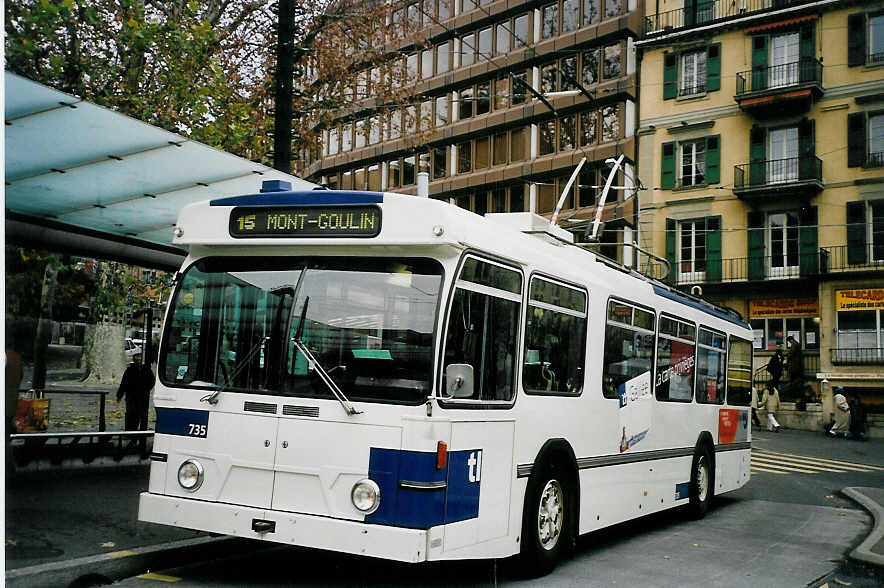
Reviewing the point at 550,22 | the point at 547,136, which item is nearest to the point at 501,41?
the point at 550,22

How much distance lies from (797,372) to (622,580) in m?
29.4

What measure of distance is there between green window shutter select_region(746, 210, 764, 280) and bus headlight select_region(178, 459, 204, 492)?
34.6 m

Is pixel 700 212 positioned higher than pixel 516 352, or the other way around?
pixel 700 212

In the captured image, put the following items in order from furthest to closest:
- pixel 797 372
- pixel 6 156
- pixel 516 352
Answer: pixel 797 372 < pixel 6 156 < pixel 516 352

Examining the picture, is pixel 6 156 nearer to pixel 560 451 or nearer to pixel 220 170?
pixel 220 170

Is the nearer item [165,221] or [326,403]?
[326,403]

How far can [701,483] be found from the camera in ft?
42.8

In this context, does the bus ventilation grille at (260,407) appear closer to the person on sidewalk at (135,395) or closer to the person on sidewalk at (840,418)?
the person on sidewalk at (135,395)

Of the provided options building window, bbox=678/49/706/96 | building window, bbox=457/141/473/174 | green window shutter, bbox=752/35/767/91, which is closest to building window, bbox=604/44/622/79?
building window, bbox=678/49/706/96

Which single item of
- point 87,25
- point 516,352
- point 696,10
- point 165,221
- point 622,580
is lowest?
point 622,580

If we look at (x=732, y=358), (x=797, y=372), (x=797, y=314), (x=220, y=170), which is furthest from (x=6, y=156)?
(x=797, y=314)

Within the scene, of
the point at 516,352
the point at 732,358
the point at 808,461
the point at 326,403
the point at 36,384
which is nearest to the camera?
the point at 326,403

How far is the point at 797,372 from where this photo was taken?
116 ft

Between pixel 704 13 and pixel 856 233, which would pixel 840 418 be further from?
pixel 704 13
